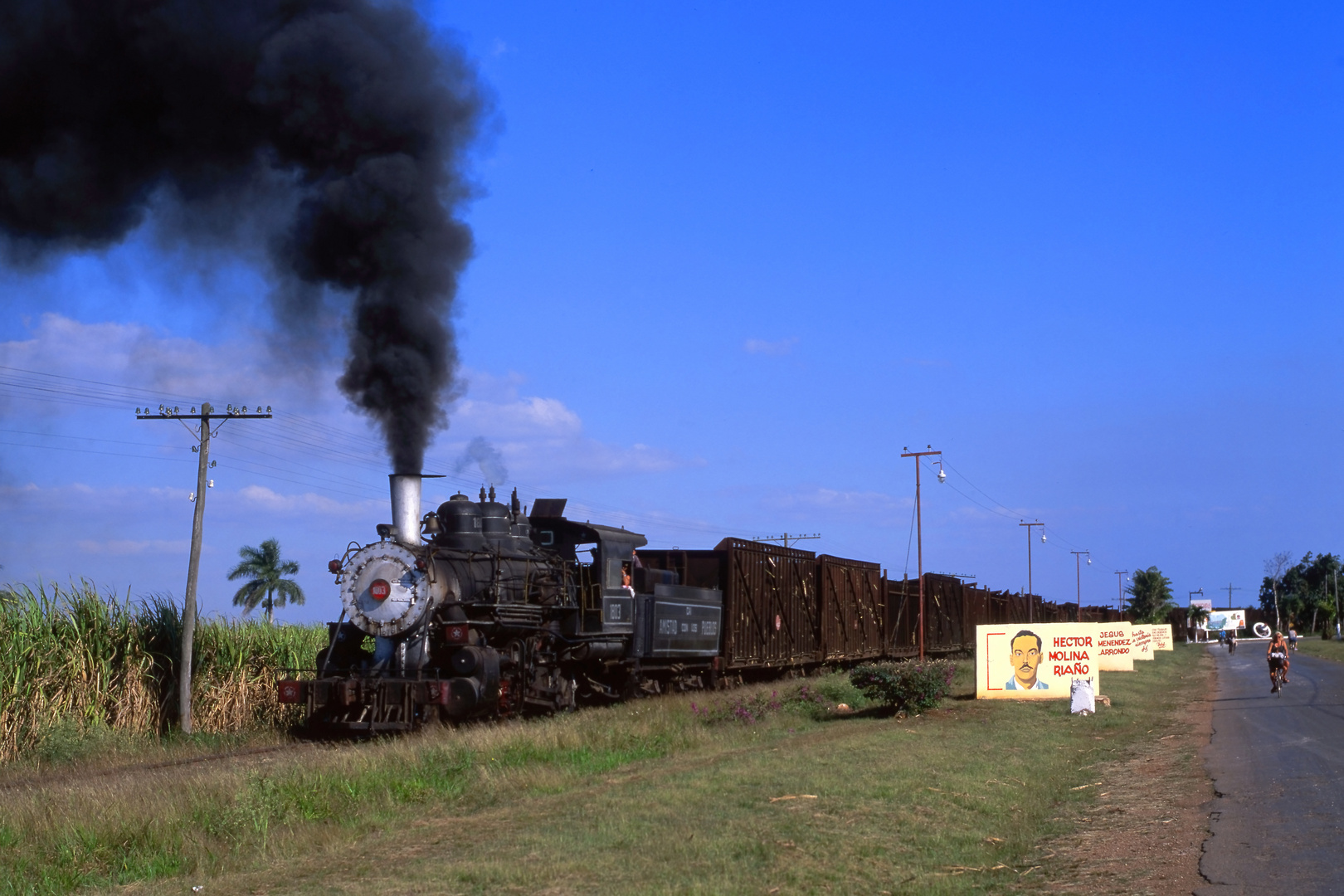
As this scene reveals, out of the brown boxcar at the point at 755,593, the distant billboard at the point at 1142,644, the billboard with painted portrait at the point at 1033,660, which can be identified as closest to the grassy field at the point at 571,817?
the billboard with painted portrait at the point at 1033,660

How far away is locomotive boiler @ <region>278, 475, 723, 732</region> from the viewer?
1468cm

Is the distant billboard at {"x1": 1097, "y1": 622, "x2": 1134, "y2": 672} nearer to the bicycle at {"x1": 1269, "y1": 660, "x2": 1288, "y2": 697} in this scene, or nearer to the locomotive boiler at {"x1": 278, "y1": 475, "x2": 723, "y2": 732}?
the bicycle at {"x1": 1269, "y1": 660, "x2": 1288, "y2": 697}

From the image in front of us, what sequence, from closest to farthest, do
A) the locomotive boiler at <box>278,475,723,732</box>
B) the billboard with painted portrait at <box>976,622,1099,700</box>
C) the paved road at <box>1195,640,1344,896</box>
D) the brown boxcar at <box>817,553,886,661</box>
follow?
the paved road at <box>1195,640,1344,896</box> < the locomotive boiler at <box>278,475,723,732</box> < the billboard with painted portrait at <box>976,622,1099,700</box> < the brown boxcar at <box>817,553,886,661</box>

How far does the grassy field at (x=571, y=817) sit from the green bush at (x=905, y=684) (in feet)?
9.80

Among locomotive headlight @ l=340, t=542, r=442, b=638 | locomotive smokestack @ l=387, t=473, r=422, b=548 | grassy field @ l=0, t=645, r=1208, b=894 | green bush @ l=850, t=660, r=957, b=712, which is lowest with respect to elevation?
grassy field @ l=0, t=645, r=1208, b=894

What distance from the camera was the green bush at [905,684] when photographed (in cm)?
1770

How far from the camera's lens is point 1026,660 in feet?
67.7

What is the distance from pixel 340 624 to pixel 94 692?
3827mm

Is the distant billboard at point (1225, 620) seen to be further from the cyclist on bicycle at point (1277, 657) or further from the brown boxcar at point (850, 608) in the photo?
the cyclist on bicycle at point (1277, 657)

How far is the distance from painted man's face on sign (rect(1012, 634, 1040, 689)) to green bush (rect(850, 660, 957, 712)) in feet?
9.77

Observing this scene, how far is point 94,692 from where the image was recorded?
16.0m

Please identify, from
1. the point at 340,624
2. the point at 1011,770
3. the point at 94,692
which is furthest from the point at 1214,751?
the point at 94,692

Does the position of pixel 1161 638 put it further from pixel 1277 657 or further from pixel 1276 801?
pixel 1276 801

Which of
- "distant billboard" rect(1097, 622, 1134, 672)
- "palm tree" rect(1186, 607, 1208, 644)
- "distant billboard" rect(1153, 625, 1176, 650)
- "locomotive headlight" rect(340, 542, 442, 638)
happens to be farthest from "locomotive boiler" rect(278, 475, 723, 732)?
"palm tree" rect(1186, 607, 1208, 644)
